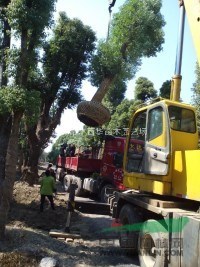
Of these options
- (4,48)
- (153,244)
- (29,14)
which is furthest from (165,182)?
(4,48)

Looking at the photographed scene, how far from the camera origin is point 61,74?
17578 millimetres

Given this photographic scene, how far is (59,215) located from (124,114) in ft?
64.0

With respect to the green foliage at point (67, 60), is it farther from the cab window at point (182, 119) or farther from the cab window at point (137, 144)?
the cab window at point (182, 119)

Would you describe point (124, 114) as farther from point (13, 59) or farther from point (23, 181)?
point (13, 59)

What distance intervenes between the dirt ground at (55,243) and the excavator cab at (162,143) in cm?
170

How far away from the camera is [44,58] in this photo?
55.9ft

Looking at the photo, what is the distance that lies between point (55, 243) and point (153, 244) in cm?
254

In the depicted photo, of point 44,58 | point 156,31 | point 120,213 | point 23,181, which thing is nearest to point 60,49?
point 44,58

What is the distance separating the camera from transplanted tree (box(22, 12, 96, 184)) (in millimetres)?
17203

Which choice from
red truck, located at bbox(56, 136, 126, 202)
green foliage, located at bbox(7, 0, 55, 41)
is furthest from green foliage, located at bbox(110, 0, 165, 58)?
green foliage, located at bbox(7, 0, 55, 41)

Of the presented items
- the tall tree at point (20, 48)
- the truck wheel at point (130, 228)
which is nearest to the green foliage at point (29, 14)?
the tall tree at point (20, 48)

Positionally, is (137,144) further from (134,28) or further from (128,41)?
(134,28)

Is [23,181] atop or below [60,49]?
below

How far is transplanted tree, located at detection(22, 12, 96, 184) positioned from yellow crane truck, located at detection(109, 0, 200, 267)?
379 inches
